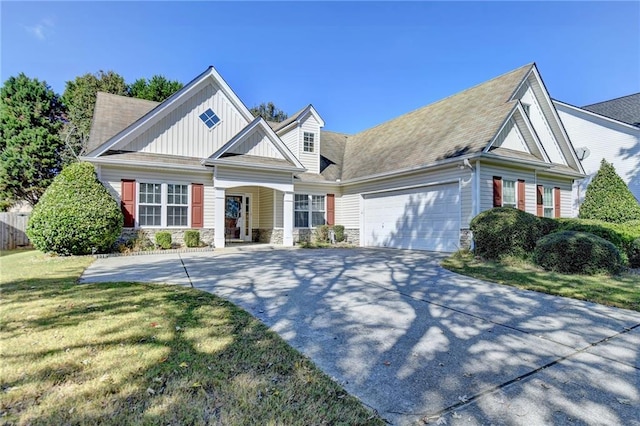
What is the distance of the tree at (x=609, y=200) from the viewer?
46.6 ft

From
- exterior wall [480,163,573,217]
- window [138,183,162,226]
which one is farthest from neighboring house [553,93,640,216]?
window [138,183,162,226]

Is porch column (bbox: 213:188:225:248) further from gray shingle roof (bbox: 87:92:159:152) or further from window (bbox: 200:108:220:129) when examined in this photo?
gray shingle roof (bbox: 87:92:159:152)

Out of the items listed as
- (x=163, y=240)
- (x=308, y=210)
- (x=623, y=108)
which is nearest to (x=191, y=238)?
(x=163, y=240)

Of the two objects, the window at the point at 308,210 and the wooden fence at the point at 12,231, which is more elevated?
the window at the point at 308,210

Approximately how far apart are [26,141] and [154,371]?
24268 mm

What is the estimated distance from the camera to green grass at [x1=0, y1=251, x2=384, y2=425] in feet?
7.34

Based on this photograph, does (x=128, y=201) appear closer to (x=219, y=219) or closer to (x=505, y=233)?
(x=219, y=219)

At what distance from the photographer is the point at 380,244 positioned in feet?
48.0

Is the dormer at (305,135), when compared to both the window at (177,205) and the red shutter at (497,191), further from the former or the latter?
the red shutter at (497,191)

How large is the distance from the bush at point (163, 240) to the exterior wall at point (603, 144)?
18422 millimetres

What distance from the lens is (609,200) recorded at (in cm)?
1463

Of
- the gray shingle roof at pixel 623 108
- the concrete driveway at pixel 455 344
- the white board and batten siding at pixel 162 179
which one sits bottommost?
the concrete driveway at pixel 455 344

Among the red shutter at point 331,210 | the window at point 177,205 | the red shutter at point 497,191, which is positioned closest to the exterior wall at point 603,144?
the red shutter at point 497,191

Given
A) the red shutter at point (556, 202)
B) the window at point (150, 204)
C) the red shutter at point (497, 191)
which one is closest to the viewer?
the red shutter at point (497, 191)
